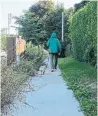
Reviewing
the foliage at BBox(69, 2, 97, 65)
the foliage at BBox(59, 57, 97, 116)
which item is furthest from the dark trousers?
the foliage at BBox(59, 57, 97, 116)

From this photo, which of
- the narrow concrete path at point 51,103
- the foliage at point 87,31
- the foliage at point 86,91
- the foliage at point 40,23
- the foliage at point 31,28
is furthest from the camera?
the foliage at point 40,23

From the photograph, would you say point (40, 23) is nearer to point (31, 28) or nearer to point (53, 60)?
point (31, 28)

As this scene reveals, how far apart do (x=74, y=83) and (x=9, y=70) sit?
5.83m

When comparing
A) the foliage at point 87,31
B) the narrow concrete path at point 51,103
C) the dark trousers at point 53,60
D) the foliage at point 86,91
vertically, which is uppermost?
the foliage at point 87,31

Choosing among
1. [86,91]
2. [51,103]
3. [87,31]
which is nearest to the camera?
[51,103]

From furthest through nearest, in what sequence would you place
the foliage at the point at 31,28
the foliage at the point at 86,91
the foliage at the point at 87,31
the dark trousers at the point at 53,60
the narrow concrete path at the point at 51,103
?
the foliage at the point at 31,28
the dark trousers at the point at 53,60
the foliage at the point at 87,31
the foliage at the point at 86,91
the narrow concrete path at the point at 51,103

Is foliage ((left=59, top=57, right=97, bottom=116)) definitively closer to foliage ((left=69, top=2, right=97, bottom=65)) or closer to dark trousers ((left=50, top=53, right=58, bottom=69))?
foliage ((left=69, top=2, right=97, bottom=65))

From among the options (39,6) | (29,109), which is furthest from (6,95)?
(39,6)

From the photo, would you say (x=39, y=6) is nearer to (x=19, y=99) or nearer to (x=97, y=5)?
(x=97, y=5)

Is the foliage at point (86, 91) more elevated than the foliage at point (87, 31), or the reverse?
the foliage at point (87, 31)

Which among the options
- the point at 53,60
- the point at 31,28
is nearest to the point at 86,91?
the point at 53,60

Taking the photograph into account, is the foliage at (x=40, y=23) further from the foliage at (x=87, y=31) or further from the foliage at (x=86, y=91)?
the foliage at (x=86, y=91)

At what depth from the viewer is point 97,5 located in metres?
13.0

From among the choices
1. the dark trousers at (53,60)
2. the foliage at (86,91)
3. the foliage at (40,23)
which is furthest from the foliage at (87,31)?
the foliage at (40,23)
